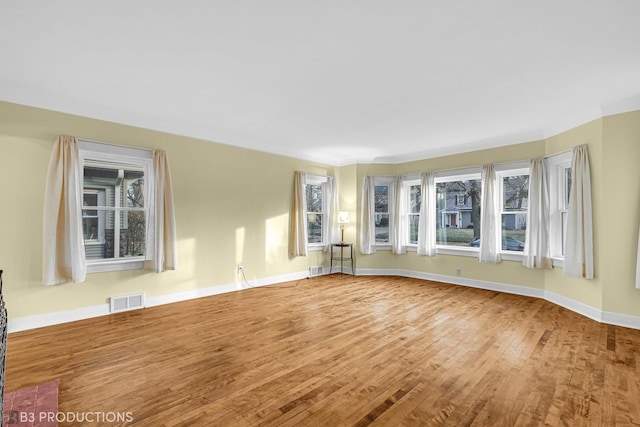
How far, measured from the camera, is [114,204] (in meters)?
4.32

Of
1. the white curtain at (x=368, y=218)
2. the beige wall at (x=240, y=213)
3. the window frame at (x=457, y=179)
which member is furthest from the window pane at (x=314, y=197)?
the window frame at (x=457, y=179)

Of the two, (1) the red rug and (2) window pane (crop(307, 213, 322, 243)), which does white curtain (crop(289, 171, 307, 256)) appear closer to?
(2) window pane (crop(307, 213, 322, 243))

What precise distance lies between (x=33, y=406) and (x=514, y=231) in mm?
6305

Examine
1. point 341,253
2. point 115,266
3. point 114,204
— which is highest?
point 114,204

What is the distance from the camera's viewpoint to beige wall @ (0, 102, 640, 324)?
11.8 ft

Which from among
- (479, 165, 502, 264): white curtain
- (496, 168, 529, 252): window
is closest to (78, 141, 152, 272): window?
(479, 165, 502, 264): white curtain

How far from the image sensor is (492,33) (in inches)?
96.9

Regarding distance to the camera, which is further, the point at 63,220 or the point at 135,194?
the point at 135,194

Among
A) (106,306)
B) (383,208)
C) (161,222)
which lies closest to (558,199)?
(383,208)

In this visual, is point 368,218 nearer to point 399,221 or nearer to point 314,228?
point 399,221

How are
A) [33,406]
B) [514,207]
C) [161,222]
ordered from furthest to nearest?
[514,207], [161,222], [33,406]

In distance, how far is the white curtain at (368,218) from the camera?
695 centimetres

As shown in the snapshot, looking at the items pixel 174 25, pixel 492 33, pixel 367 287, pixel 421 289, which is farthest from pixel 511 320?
pixel 174 25

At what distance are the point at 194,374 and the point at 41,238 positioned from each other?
Result: 268 cm
